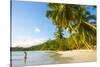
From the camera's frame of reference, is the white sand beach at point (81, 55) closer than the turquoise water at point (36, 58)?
No

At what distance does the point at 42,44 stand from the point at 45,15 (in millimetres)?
323

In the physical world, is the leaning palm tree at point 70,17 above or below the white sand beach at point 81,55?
above

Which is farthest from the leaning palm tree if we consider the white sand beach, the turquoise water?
the turquoise water

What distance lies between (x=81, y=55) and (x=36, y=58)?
55 cm

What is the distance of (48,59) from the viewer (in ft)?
7.23

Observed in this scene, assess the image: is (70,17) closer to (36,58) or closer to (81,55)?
(81,55)

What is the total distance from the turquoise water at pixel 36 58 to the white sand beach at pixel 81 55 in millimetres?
62

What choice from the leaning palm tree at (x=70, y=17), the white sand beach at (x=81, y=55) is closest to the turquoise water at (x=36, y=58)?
the white sand beach at (x=81, y=55)

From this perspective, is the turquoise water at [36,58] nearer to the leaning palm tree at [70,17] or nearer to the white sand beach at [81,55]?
the white sand beach at [81,55]

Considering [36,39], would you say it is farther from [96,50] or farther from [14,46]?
[96,50]

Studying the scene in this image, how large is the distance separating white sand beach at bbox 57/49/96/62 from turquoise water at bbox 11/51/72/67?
0.20ft

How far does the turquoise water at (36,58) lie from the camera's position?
6.86ft

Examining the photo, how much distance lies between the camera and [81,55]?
2352 mm
